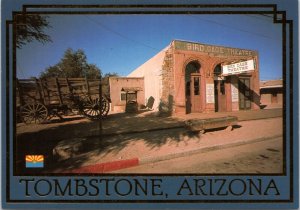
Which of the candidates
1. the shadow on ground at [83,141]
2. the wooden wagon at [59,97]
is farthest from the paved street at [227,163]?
the wooden wagon at [59,97]

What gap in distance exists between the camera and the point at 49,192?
404 cm

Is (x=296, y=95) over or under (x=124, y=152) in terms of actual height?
over

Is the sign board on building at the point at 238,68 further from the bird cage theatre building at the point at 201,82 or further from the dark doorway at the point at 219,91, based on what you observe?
the dark doorway at the point at 219,91

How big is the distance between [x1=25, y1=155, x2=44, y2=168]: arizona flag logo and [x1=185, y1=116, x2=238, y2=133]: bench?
4359 millimetres

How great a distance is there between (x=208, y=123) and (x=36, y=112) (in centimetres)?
633

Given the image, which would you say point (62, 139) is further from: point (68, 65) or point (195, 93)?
point (195, 93)

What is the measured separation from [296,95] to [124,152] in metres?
4.01

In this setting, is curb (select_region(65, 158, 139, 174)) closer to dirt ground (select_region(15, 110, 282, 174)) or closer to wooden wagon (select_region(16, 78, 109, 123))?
dirt ground (select_region(15, 110, 282, 174))

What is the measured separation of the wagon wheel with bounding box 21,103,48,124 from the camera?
7.04 m

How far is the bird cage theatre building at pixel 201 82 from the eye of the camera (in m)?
10.2

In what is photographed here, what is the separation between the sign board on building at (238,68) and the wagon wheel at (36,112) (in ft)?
27.5

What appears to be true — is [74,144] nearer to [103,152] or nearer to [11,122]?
[103,152]

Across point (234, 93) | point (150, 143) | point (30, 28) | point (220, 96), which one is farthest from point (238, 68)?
point (30, 28)
